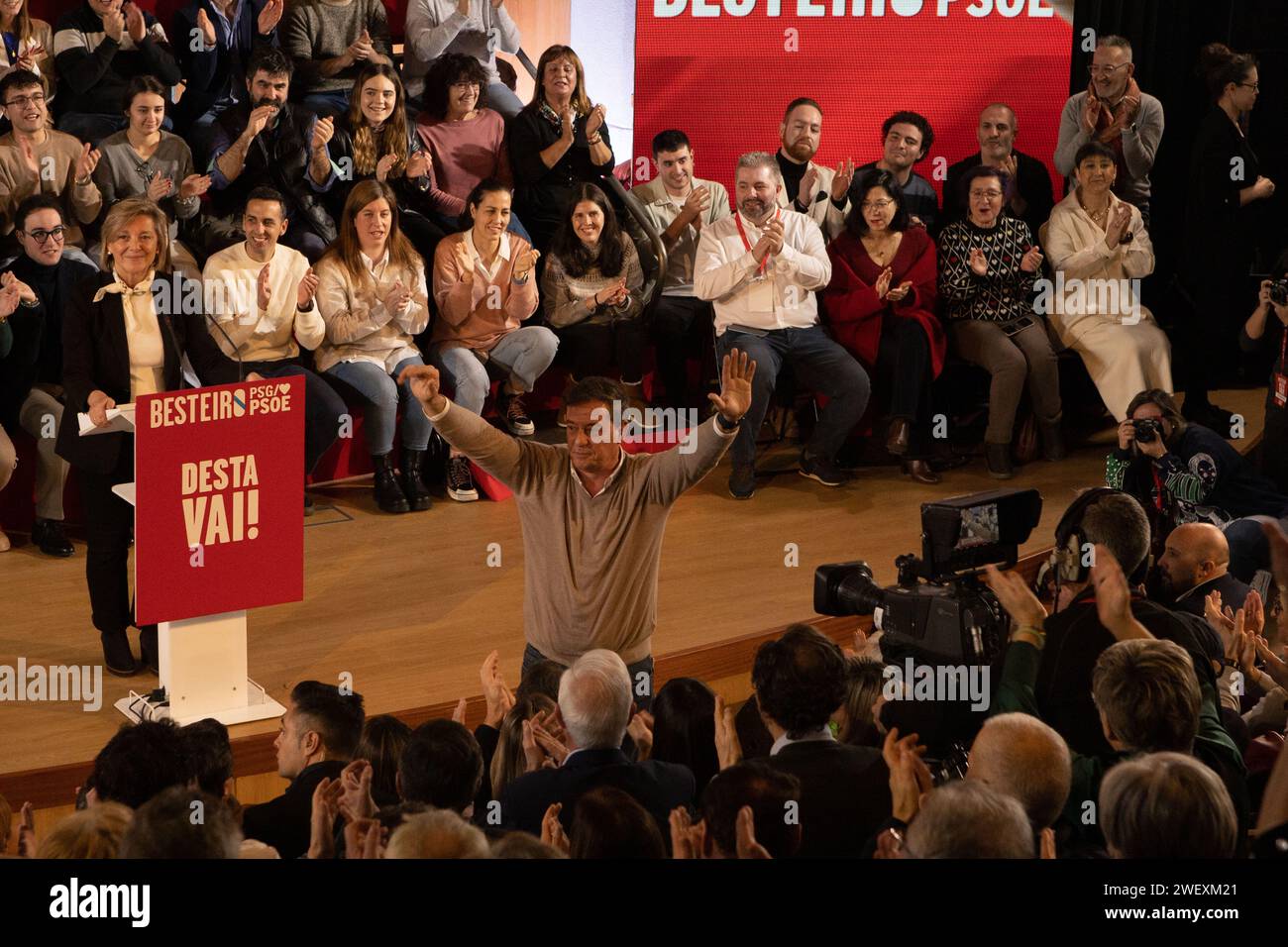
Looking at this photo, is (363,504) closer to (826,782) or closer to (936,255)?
(936,255)

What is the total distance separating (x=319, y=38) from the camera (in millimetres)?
6020

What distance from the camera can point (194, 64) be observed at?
5.81 metres

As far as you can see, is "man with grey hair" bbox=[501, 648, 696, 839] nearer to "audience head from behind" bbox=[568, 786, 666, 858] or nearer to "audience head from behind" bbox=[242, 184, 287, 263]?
"audience head from behind" bbox=[568, 786, 666, 858]

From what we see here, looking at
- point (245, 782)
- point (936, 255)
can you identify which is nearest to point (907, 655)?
point (245, 782)

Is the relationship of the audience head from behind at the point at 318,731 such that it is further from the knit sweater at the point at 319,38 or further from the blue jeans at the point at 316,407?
the knit sweater at the point at 319,38

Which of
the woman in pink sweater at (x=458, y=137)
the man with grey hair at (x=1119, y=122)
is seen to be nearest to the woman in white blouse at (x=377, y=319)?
the woman in pink sweater at (x=458, y=137)

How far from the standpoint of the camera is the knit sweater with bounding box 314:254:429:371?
551 centimetres

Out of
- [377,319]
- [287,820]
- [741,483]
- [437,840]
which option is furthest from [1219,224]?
[437,840]

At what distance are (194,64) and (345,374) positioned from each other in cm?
125

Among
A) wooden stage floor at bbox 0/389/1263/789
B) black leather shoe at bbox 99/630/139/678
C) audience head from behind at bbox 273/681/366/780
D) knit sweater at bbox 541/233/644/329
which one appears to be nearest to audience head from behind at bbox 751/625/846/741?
audience head from behind at bbox 273/681/366/780

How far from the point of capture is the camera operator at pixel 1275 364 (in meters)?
5.38

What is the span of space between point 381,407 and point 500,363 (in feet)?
1.72

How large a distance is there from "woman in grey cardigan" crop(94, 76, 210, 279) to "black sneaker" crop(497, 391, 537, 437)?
3.80 ft

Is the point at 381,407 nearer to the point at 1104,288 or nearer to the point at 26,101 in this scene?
the point at 26,101
